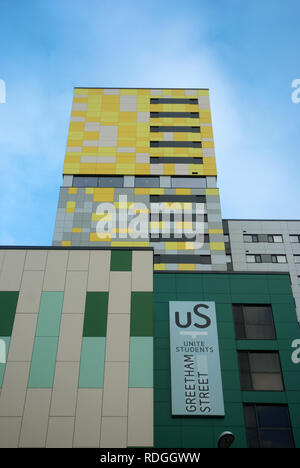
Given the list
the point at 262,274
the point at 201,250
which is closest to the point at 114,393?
the point at 262,274

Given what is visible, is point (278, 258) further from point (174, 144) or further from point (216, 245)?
point (174, 144)

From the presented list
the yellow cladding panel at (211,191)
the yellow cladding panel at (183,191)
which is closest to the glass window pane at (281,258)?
the yellow cladding panel at (211,191)

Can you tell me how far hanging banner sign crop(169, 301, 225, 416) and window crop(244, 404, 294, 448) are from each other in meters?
1.76

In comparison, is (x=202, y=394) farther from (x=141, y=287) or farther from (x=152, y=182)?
(x=152, y=182)

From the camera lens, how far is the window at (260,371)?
22.1m

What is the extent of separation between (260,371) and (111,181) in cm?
3912

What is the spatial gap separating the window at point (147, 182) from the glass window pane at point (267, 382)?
122ft

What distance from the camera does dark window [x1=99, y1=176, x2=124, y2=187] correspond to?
55906 mm

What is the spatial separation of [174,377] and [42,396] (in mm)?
7395

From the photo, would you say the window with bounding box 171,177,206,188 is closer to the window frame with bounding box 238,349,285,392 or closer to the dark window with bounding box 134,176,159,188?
the dark window with bounding box 134,176,159,188

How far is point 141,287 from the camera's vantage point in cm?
2152

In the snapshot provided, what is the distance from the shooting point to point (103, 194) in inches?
2154

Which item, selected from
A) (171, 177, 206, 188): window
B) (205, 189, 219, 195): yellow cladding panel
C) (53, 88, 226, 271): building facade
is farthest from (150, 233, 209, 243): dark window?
(171, 177, 206, 188): window

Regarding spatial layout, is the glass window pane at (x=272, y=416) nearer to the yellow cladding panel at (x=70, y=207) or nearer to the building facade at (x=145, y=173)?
the building facade at (x=145, y=173)
